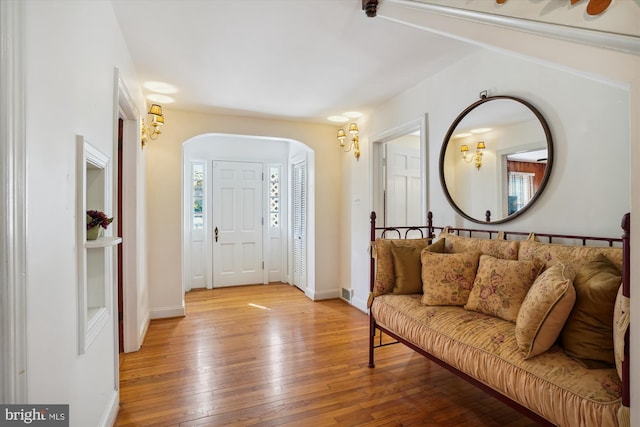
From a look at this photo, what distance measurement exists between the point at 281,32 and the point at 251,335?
2.74 metres

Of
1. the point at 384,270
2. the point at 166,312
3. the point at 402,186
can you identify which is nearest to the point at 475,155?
the point at 384,270

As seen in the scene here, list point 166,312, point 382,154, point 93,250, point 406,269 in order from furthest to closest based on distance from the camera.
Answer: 1. point 382,154
2. point 166,312
3. point 406,269
4. point 93,250

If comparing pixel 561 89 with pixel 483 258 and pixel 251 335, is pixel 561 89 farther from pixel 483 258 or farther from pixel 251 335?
pixel 251 335

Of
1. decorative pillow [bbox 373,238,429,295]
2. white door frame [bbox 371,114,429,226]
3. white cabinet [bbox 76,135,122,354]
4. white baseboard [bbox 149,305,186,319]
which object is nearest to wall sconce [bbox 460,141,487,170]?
white door frame [bbox 371,114,429,226]

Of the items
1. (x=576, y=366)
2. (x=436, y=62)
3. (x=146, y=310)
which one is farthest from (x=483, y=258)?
(x=146, y=310)

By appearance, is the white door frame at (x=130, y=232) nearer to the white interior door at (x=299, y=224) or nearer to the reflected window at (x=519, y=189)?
the white interior door at (x=299, y=224)

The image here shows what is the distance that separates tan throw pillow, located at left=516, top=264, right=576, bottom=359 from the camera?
1464mm

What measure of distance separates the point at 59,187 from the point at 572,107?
2689 mm

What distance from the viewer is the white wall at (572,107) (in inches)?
43.4

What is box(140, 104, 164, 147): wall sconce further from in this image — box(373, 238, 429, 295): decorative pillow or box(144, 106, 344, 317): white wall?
box(373, 238, 429, 295): decorative pillow

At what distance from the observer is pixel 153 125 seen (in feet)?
11.3

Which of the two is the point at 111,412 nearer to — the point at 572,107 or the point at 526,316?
the point at 526,316

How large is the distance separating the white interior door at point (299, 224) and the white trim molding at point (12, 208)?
4.14m

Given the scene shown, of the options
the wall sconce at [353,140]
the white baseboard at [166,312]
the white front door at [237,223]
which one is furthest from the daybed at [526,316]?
the white front door at [237,223]
